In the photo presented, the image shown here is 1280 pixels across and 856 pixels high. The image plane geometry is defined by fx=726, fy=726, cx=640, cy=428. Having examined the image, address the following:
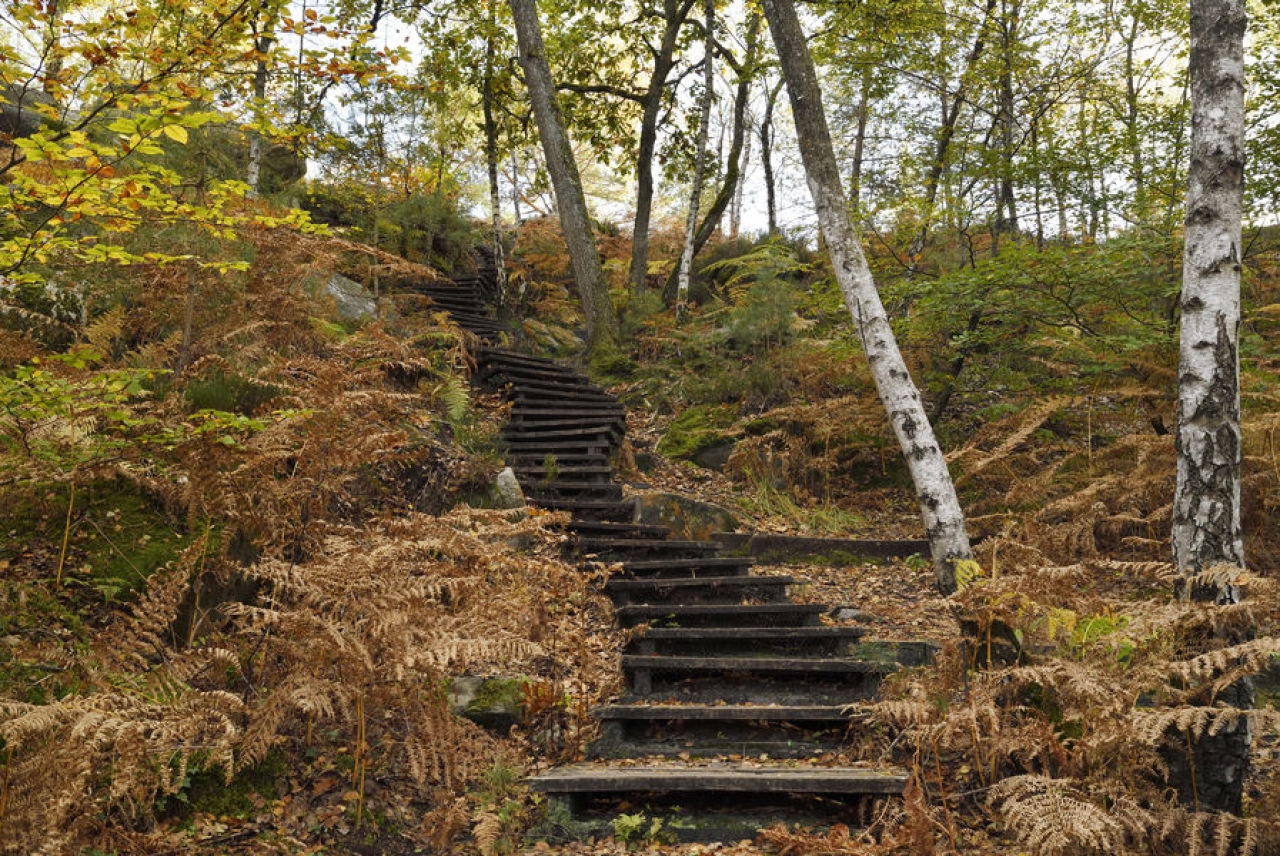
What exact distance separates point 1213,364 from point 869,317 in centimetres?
230

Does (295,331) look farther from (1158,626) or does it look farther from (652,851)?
(1158,626)

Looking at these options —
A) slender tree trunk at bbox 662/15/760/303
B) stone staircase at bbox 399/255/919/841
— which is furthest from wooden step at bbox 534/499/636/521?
slender tree trunk at bbox 662/15/760/303

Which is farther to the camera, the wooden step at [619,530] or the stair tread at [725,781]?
the wooden step at [619,530]

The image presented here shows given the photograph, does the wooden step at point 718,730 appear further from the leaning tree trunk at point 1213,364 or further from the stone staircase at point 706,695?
the leaning tree trunk at point 1213,364

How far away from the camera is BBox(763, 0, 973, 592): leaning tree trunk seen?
486cm

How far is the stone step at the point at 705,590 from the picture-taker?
19.3 feet

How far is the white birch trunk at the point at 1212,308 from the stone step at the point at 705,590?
9.83 feet

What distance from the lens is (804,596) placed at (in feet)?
21.1

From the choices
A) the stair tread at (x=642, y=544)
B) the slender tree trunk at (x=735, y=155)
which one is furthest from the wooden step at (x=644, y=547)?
the slender tree trunk at (x=735, y=155)

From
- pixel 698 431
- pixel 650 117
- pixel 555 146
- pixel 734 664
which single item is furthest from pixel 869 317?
pixel 650 117

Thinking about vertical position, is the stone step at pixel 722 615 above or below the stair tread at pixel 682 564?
below

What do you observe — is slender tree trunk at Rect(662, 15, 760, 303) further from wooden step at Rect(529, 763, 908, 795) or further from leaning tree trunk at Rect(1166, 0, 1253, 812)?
wooden step at Rect(529, 763, 908, 795)

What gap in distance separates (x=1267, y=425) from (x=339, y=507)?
6915 mm

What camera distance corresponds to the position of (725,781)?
341 centimetres
